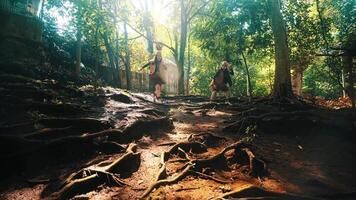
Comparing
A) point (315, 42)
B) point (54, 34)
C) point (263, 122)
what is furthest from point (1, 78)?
point (315, 42)

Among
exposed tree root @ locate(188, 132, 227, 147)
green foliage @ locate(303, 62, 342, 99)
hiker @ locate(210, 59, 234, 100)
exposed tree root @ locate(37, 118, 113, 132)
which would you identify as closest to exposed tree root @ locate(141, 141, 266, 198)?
exposed tree root @ locate(188, 132, 227, 147)

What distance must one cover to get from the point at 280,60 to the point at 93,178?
987 cm

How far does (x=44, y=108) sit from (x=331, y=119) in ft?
24.0

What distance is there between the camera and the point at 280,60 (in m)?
12.7

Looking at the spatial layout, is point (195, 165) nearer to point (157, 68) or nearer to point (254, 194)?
point (254, 194)

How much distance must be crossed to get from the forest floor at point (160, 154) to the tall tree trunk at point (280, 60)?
2185mm

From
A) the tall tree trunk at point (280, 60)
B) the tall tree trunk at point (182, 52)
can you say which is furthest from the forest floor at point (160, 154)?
the tall tree trunk at point (182, 52)

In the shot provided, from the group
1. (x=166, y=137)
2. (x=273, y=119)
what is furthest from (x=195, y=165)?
(x=273, y=119)

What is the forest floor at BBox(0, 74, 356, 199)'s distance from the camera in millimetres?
4742

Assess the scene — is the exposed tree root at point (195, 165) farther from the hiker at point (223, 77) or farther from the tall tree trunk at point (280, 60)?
the hiker at point (223, 77)

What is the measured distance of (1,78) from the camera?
32.6ft

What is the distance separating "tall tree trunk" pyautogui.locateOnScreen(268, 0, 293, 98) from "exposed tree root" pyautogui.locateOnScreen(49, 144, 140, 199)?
8185 millimetres

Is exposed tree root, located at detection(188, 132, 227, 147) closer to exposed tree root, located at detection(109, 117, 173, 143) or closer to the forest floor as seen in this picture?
the forest floor

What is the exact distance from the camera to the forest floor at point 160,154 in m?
4.74
